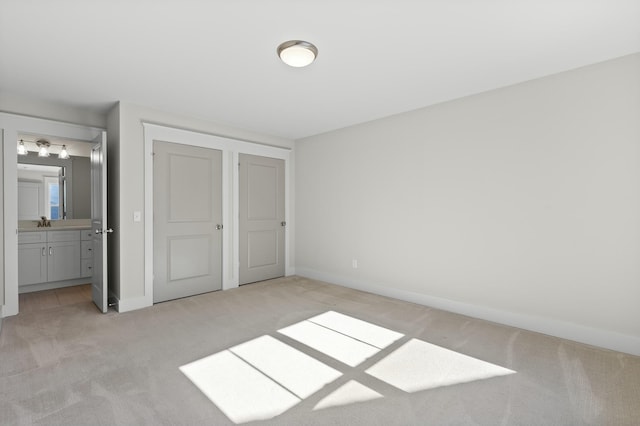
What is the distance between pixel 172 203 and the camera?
401 cm

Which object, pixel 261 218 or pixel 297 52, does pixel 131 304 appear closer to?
pixel 261 218

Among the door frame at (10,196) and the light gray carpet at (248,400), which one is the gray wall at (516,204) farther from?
the door frame at (10,196)

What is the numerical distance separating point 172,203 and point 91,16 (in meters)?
2.36

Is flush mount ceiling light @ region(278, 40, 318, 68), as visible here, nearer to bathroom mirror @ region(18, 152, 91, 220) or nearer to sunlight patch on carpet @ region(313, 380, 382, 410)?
sunlight patch on carpet @ region(313, 380, 382, 410)

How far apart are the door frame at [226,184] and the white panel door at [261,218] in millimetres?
102

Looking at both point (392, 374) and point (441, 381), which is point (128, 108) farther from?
point (441, 381)


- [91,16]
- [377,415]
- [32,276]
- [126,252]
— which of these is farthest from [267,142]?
[377,415]

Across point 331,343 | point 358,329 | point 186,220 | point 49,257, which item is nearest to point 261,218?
point 186,220

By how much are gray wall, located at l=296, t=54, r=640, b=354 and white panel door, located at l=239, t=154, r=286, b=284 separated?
1363mm

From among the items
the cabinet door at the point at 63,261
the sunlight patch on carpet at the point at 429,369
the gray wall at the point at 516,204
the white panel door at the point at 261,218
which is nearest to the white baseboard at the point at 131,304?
the white panel door at the point at 261,218

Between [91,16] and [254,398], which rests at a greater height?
[91,16]

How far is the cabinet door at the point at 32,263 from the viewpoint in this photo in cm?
421

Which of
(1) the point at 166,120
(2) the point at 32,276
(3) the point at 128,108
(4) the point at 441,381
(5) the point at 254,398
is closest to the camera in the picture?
(5) the point at 254,398

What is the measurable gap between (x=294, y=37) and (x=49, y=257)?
4.75 metres
